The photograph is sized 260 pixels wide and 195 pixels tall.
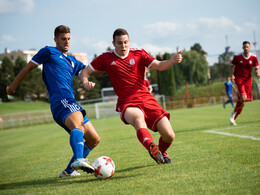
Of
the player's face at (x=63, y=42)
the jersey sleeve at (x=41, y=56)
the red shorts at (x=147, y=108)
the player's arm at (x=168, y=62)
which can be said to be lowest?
the red shorts at (x=147, y=108)

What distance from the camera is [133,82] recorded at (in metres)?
4.89

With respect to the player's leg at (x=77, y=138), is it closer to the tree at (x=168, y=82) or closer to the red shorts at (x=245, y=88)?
the red shorts at (x=245, y=88)

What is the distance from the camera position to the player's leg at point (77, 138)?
13.0ft

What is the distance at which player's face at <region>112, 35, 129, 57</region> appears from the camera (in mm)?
4820

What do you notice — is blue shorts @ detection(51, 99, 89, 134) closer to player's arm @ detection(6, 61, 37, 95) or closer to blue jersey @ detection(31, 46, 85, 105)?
blue jersey @ detection(31, 46, 85, 105)

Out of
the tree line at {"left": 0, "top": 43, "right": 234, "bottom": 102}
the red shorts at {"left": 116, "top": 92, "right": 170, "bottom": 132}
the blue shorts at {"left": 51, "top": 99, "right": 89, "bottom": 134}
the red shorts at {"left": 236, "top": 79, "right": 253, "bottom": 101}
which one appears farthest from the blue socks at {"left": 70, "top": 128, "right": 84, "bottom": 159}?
the tree line at {"left": 0, "top": 43, "right": 234, "bottom": 102}

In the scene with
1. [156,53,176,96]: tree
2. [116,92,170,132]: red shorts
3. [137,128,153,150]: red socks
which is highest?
[116,92,170,132]: red shorts

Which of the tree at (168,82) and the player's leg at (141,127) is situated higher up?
the player's leg at (141,127)

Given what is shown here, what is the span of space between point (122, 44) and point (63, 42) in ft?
2.94

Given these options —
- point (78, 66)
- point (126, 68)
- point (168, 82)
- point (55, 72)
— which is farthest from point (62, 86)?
point (168, 82)

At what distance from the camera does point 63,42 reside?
15.6 feet

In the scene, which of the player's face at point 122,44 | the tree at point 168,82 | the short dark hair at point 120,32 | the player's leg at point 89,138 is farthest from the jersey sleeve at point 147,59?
the tree at point 168,82

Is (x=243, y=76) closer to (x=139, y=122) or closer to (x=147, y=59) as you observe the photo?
(x=147, y=59)

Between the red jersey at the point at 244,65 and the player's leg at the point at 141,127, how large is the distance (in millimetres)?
6509
